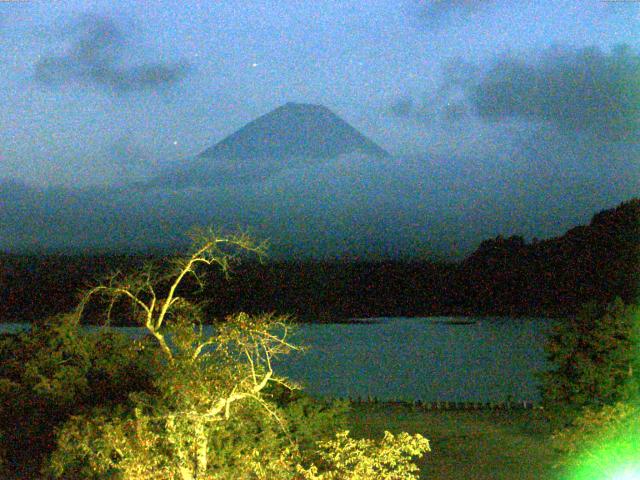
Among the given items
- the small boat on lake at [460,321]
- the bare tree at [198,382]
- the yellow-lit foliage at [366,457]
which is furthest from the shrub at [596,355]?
the small boat on lake at [460,321]

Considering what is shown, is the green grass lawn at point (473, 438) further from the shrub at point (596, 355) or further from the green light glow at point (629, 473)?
the green light glow at point (629, 473)

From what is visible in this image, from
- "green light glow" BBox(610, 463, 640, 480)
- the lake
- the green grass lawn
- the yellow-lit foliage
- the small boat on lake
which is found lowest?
the lake

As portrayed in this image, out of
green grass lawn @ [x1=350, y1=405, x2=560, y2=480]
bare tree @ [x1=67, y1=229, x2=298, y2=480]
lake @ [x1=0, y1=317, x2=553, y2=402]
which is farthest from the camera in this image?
lake @ [x1=0, y1=317, x2=553, y2=402]

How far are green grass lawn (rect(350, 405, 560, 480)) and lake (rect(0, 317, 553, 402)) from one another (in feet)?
44.7

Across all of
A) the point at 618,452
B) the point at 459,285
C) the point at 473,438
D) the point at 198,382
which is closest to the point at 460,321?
the point at 459,285

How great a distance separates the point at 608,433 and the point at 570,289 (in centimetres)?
5234

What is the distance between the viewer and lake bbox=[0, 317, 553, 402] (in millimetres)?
49000

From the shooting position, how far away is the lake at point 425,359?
49.0 m

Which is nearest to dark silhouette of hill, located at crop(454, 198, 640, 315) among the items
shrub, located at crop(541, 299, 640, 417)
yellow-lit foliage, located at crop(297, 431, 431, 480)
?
shrub, located at crop(541, 299, 640, 417)

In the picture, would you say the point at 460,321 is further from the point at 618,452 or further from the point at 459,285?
the point at 618,452

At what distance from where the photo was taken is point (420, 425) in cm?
2452

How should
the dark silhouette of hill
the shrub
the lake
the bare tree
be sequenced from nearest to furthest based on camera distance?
the bare tree → the shrub → the lake → the dark silhouette of hill

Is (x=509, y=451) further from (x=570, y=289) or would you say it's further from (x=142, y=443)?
(x=570, y=289)

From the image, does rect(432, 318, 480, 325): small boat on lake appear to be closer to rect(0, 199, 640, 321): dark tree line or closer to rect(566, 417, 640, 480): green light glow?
rect(0, 199, 640, 321): dark tree line
